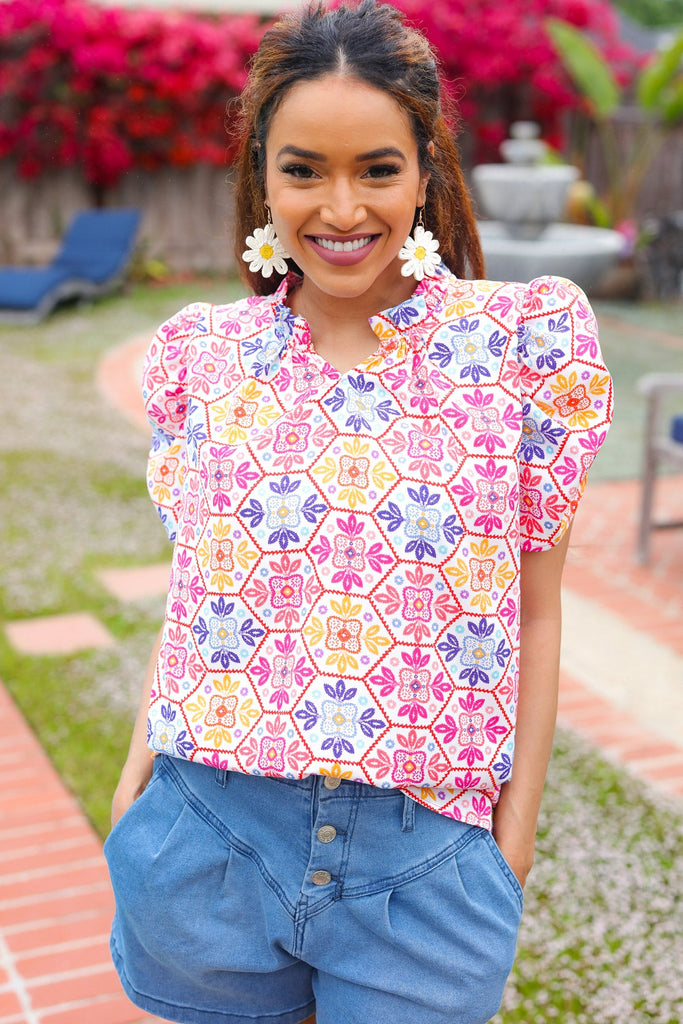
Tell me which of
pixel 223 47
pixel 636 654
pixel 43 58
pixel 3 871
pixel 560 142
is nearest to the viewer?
pixel 3 871

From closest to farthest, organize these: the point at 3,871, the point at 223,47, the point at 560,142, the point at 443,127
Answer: the point at 443,127 → the point at 3,871 → the point at 223,47 → the point at 560,142

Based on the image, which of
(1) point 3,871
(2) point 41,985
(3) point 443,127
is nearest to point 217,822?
(3) point 443,127

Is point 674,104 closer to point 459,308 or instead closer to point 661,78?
point 661,78

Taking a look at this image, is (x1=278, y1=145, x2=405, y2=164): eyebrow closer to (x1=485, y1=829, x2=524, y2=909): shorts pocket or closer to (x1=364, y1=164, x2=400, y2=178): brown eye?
(x1=364, y1=164, x2=400, y2=178): brown eye

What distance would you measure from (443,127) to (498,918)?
1.02m

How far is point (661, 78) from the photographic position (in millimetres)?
13250

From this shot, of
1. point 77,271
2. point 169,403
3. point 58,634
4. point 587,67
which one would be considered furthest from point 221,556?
point 587,67

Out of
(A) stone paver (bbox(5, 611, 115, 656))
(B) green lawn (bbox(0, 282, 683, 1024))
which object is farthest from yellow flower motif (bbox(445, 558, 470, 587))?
(A) stone paver (bbox(5, 611, 115, 656))

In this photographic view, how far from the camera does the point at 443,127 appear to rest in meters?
1.57

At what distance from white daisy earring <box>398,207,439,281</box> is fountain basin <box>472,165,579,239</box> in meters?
9.22

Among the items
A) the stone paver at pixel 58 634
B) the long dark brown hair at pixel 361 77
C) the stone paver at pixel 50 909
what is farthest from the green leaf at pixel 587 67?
the long dark brown hair at pixel 361 77

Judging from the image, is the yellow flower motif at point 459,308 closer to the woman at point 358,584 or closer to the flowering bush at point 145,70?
the woman at point 358,584

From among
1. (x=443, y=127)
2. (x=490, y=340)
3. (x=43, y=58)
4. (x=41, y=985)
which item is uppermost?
(x=443, y=127)

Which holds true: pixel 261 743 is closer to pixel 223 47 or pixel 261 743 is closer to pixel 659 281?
pixel 659 281
